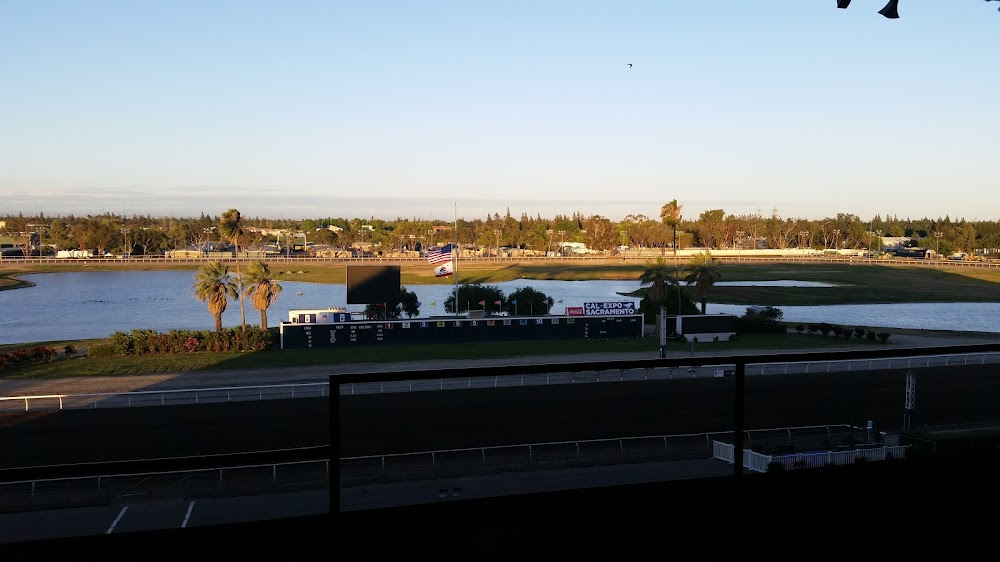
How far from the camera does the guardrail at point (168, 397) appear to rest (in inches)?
1194

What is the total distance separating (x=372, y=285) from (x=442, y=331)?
26.8 feet

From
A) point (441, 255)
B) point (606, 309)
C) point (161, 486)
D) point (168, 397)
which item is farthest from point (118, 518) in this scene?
point (441, 255)

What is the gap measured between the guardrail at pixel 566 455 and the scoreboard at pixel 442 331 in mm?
31367

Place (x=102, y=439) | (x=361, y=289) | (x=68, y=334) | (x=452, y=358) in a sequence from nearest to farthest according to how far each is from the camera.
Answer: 1. (x=102, y=439)
2. (x=452, y=358)
3. (x=361, y=289)
4. (x=68, y=334)

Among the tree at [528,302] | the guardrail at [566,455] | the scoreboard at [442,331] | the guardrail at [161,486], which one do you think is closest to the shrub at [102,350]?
the scoreboard at [442,331]

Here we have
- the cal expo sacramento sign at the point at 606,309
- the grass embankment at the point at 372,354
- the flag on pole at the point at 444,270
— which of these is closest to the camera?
the grass embankment at the point at 372,354

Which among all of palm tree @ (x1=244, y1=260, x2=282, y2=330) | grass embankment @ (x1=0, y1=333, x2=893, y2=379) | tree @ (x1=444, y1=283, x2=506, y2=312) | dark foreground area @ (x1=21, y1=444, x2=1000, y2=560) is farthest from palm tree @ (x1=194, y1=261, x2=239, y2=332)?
dark foreground area @ (x1=21, y1=444, x2=1000, y2=560)

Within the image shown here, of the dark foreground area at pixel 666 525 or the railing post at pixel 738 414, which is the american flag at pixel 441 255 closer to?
the railing post at pixel 738 414

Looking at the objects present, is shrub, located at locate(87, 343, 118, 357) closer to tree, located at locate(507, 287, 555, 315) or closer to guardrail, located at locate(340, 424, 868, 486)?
tree, located at locate(507, 287, 555, 315)

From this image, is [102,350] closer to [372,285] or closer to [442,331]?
[372,285]

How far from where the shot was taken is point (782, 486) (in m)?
4.04

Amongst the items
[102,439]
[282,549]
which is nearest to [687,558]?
[282,549]

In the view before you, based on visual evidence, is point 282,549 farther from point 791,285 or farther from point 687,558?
point 791,285

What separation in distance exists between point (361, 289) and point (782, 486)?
54.9 metres
